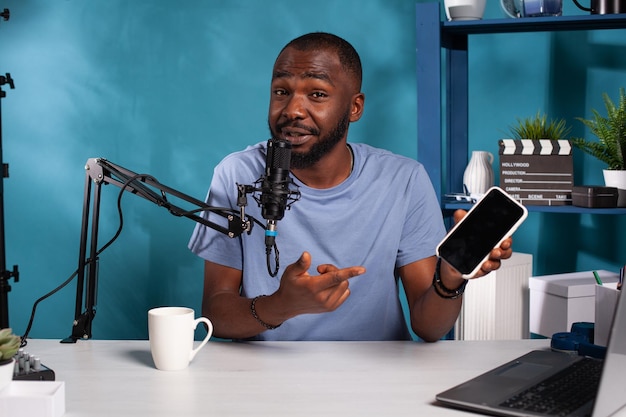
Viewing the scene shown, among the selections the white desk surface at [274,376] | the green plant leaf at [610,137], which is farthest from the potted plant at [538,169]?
the white desk surface at [274,376]

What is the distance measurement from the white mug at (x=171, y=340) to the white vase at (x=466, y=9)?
1654 mm

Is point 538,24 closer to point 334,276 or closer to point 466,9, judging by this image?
point 466,9

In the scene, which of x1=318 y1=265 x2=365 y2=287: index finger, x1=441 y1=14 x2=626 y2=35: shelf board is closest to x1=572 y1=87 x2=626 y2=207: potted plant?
x1=441 y1=14 x2=626 y2=35: shelf board

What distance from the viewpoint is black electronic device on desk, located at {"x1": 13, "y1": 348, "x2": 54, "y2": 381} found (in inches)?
52.3

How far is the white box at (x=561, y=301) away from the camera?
247cm

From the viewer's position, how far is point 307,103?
1997 mm

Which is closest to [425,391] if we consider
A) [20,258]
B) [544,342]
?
[544,342]

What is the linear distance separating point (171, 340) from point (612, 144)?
5.97 feet

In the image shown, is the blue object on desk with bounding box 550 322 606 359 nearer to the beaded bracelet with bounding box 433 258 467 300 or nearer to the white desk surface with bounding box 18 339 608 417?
the white desk surface with bounding box 18 339 608 417

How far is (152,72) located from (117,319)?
103 cm

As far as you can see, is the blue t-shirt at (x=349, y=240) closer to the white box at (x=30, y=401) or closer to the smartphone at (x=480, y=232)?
the smartphone at (x=480, y=232)

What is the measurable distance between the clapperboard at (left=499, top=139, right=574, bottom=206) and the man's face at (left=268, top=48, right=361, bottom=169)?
929 millimetres

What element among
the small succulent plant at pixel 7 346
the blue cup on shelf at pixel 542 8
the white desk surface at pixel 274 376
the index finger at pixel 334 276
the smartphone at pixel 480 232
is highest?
the blue cup on shelf at pixel 542 8

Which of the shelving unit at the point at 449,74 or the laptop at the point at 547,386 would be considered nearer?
the laptop at the point at 547,386
